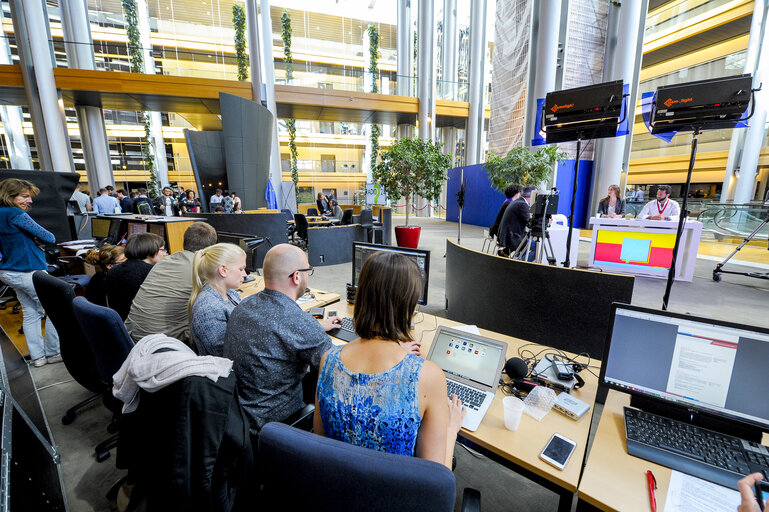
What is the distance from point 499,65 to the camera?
470 inches

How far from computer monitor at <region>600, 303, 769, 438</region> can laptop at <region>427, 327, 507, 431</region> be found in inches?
17.2

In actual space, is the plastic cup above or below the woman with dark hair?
below

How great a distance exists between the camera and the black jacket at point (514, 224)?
4.68m

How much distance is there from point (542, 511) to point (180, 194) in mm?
16180

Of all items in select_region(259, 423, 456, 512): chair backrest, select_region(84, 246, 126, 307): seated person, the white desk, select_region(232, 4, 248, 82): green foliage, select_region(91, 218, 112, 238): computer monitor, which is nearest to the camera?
select_region(259, 423, 456, 512): chair backrest

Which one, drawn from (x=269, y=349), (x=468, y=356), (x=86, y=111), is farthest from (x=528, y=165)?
(x=86, y=111)

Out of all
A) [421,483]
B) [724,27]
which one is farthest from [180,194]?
[724,27]

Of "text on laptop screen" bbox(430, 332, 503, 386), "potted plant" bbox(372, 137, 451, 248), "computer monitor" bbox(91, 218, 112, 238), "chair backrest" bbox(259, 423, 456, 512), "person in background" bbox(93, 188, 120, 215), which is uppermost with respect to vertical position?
"potted plant" bbox(372, 137, 451, 248)

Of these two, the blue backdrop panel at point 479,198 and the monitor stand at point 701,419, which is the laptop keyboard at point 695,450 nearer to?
the monitor stand at point 701,419

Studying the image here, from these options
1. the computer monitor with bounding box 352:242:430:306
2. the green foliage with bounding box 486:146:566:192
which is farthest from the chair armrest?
the green foliage with bounding box 486:146:566:192

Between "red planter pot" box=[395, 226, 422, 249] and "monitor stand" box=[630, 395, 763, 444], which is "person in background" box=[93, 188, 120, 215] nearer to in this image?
"red planter pot" box=[395, 226, 422, 249]

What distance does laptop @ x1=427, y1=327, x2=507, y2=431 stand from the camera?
4.68 ft

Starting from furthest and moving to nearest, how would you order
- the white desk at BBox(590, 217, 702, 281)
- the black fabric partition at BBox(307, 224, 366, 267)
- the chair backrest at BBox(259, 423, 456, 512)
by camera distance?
the black fabric partition at BBox(307, 224, 366, 267)
the white desk at BBox(590, 217, 702, 281)
the chair backrest at BBox(259, 423, 456, 512)

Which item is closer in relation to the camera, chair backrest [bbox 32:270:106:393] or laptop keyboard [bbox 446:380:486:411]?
laptop keyboard [bbox 446:380:486:411]
